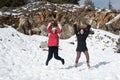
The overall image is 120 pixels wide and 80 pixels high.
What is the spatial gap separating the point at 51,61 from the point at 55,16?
54.2 ft

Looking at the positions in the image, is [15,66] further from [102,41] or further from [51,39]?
[102,41]

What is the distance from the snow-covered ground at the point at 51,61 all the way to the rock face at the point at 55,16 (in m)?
2.90

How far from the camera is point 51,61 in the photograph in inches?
650

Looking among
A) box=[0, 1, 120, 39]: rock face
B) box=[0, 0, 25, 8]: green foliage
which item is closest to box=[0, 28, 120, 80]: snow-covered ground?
box=[0, 1, 120, 39]: rock face

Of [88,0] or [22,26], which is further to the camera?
[88,0]

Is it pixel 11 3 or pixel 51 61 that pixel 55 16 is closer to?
pixel 51 61

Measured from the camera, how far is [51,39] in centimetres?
1397

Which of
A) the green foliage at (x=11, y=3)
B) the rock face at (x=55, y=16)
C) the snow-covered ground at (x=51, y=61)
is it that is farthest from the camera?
the green foliage at (x=11, y=3)

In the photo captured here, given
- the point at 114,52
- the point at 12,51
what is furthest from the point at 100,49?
the point at 12,51

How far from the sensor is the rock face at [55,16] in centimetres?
2938

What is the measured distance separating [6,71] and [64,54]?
25.8 feet

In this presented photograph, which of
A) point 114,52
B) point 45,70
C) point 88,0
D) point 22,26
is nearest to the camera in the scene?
point 45,70

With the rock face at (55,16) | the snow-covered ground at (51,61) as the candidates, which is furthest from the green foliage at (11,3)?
the snow-covered ground at (51,61)

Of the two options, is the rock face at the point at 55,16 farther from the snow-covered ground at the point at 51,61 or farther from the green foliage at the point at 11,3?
the green foliage at the point at 11,3
